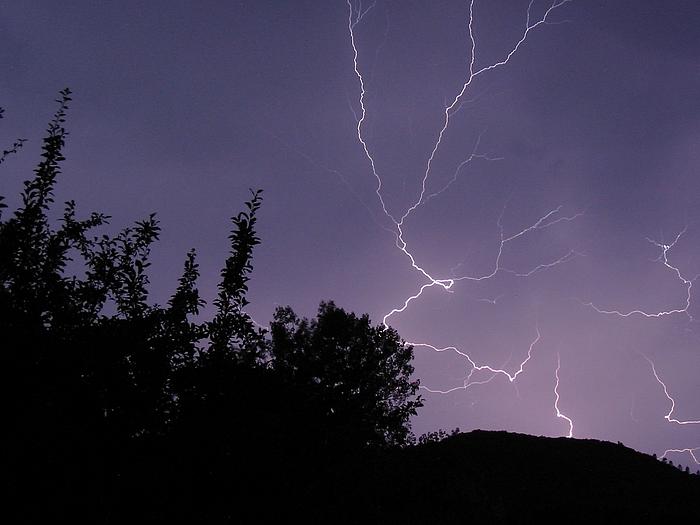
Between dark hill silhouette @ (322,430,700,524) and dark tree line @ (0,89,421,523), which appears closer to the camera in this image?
dark tree line @ (0,89,421,523)

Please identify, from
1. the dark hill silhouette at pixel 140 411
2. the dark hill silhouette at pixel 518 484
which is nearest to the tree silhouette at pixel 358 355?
the dark hill silhouette at pixel 518 484

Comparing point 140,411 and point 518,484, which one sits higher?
point 518,484

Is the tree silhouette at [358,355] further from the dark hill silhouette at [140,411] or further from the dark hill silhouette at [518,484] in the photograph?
the dark hill silhouette at [140,411]

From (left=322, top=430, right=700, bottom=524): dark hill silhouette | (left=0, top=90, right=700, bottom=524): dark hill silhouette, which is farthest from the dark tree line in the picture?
(left=322, top=430, right=700, bottom=524): dark hill silhouette

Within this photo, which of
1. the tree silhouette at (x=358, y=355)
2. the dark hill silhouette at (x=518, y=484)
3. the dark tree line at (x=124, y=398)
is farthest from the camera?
the tree silhouette at (x=358, y=355)

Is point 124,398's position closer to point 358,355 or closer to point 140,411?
point 140,411

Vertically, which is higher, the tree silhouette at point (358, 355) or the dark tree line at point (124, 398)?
the tree silhouette at point (358, 355)

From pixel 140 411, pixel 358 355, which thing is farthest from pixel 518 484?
pixel 140 411

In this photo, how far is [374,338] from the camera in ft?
93.9

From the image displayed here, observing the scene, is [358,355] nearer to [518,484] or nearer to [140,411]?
[518,484]

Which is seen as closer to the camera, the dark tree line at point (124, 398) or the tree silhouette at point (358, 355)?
the dark tree line at point (124, 398)

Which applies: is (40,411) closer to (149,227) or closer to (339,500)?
(149,227)

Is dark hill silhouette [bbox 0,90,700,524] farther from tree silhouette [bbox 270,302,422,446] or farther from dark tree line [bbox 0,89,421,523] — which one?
tree silhouette [bbox 270,302,422,446]

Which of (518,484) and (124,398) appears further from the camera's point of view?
(518,484)
